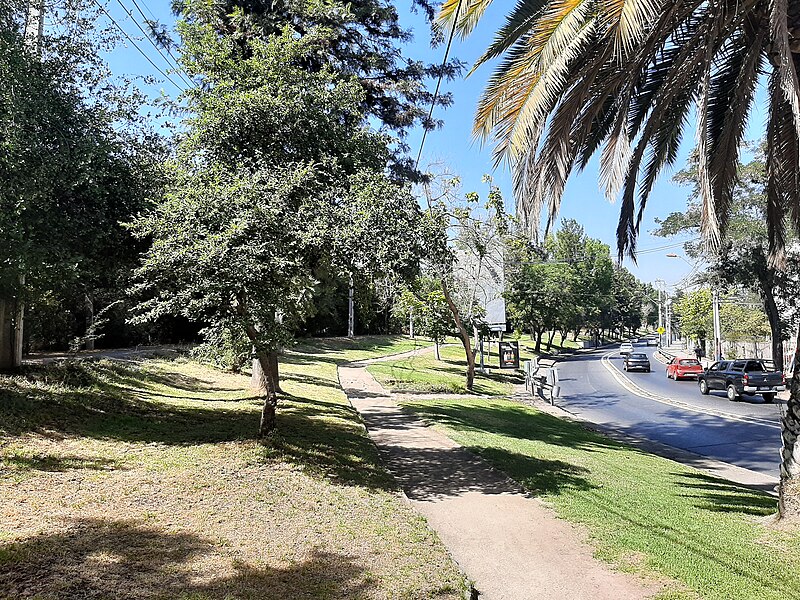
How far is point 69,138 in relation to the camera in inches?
355

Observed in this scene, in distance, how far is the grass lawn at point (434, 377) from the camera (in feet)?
77.4

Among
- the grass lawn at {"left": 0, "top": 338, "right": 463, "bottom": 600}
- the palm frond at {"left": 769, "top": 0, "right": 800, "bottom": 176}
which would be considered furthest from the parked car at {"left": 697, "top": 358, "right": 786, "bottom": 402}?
the palm frond at {"left": 769, "top": 0, "right": 800, "bottom": 176}

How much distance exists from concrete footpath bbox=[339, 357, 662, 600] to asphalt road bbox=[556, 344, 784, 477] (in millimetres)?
6602

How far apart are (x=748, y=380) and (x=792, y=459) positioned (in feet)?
61.5

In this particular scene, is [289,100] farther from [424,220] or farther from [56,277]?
[56,277]

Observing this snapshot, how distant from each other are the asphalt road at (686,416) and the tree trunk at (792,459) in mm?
5070

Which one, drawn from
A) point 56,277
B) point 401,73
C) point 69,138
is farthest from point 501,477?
point 401,73

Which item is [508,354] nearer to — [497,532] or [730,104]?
[730,104]

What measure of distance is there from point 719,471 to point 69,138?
13.1 meters

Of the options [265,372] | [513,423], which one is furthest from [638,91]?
[513,423]

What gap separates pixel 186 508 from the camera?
621 centimetres

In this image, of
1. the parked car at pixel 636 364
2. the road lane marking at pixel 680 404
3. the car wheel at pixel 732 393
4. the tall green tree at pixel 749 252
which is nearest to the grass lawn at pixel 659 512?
the road lane marking at pixel 680 404

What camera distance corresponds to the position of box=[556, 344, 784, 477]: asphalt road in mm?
14016

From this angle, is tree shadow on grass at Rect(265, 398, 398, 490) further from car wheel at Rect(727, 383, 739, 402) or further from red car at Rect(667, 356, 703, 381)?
red car at Rect(667, 356, 703, 381)
